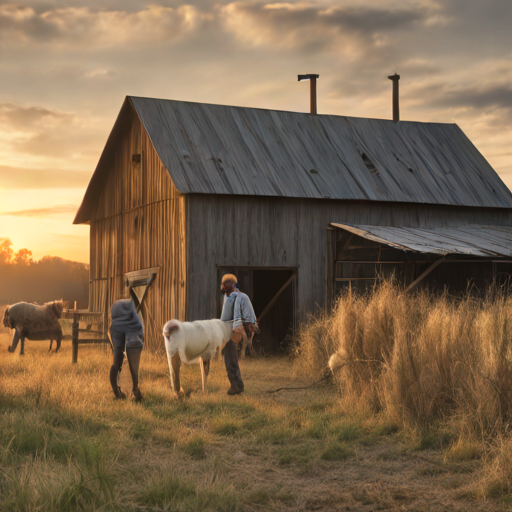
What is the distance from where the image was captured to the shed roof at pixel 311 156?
17781mm

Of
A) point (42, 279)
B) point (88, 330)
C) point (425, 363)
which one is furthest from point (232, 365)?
point (42, 279)

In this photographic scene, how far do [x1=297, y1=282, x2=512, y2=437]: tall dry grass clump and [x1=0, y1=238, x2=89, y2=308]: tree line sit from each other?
45.6 m

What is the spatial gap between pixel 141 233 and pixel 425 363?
12.3 meters

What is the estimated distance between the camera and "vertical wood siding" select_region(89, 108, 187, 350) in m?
17.2

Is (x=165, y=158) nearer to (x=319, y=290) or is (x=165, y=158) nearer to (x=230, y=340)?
(x=319, y=290)

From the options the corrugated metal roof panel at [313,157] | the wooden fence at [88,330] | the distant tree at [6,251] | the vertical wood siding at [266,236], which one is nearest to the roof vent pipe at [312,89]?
the corrugated metal roof panel at [313,157]

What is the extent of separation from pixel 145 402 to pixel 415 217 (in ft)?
39.9

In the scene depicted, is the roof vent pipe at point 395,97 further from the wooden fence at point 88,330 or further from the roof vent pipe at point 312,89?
the wooden fence at point 88,330

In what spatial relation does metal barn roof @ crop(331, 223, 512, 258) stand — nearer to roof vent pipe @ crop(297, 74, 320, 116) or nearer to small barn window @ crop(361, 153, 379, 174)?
small barn window @ crop(361, 153, 379, 174)

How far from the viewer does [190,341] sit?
396 inches

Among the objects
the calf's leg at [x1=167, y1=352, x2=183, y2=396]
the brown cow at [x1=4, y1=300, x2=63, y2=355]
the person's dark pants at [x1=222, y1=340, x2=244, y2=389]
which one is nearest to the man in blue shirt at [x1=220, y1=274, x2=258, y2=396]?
the person's dark pants at [x1=222, y1=340, x2=244, y2=389]

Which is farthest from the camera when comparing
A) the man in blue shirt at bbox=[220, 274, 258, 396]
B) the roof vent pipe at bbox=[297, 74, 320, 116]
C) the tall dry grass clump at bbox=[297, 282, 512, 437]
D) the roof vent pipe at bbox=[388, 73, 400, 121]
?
the roof vent pipe at bbox=[388, 73, 400, 121]

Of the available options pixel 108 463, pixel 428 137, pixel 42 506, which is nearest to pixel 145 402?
pixel 108 463

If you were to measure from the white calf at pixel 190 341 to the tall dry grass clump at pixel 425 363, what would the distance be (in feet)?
5.86
